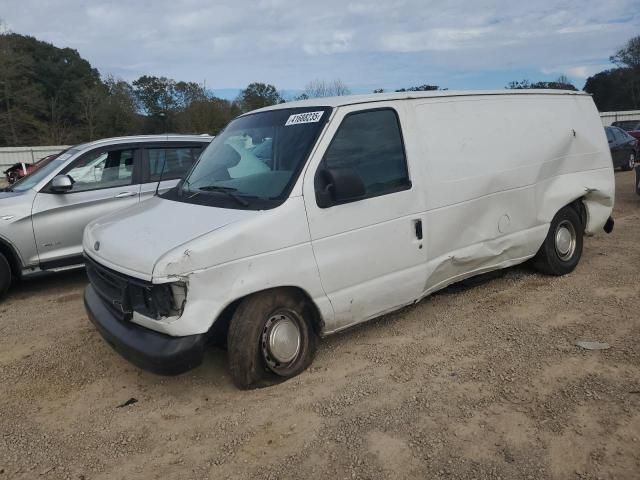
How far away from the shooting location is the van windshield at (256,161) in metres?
3.64

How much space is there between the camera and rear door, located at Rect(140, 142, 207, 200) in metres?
6.62

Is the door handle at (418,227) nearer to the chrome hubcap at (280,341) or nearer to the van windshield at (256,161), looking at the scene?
the van windshield at (256,161)

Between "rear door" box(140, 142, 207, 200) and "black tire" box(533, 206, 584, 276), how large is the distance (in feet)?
14.5

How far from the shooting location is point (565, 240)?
5746 millimetres

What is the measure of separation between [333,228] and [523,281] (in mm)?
2950

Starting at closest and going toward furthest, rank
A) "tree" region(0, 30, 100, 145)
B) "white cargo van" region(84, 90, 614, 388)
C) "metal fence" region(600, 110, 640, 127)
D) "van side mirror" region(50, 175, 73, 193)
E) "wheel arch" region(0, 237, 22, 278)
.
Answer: "white cargo van" region(84, 90, 614, 388)
"wheel arch" region(0, 237, 22, 278)
"van side mirror" region(50, 175, 73, 193)
"metal fence" region(600, 110, 640, 127)
"tree" region(0, 30, 100, 145)

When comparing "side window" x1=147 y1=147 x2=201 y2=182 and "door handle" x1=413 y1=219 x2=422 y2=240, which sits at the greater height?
"side window" x1=147 y1=147 x2=201 y2=182

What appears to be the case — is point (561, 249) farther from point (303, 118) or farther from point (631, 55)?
point (631, 55)

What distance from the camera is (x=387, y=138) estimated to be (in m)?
4.10

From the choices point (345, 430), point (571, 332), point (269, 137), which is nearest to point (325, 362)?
point (345, 430)

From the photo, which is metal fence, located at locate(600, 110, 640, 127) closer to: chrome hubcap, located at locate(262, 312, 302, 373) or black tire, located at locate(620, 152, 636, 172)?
black tire, located at locate(620, 152, 636, 172)

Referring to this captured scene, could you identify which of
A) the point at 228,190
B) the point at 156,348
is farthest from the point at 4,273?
the point at 156,348

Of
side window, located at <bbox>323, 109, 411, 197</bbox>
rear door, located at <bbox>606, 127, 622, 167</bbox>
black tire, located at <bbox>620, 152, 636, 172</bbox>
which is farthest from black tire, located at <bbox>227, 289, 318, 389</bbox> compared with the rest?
black tire, located at <bbox>620, 152, 636, 172</bbox>

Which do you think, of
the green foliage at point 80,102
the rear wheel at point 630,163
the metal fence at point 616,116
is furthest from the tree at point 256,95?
the rear wheel at point 630,163
